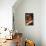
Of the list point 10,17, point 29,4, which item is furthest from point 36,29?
point 10,17

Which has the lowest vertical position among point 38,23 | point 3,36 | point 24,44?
point 24,44

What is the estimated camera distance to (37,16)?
15.6 feet

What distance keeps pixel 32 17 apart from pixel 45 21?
2.05ft

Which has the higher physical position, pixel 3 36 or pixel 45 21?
pixel 45 21

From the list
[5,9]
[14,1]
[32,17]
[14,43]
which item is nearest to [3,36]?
[14,43]

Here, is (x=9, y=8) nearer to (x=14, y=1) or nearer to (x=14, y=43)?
(x=14, y=1)

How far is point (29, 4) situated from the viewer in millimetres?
4711

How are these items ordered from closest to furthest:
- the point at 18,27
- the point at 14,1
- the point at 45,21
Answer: the point at 14,1 → the point at 45,21 → the point at 18,27

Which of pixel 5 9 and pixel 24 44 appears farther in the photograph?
pixel 24 44

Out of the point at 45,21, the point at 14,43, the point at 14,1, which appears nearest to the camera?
the point at 14,43

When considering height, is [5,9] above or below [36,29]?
above

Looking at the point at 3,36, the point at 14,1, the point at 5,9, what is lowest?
the point at 3,36

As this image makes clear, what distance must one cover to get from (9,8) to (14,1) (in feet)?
0.84

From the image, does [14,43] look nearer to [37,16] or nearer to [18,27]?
[18,27]
